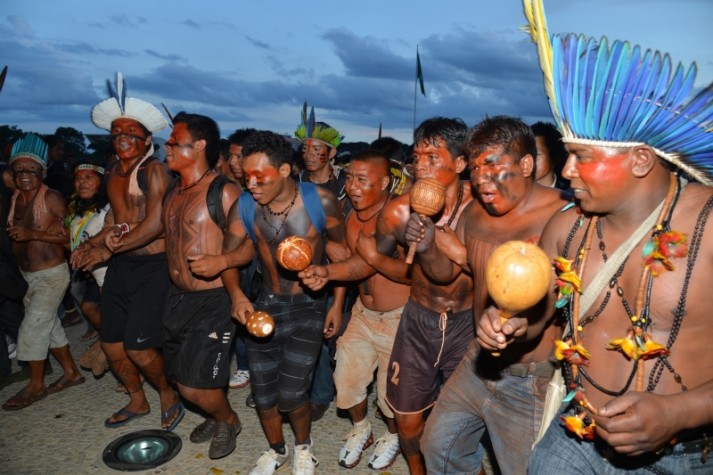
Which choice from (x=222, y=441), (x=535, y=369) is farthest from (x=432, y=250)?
(x=222, y=441)

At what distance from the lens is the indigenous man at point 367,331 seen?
442 centimetres

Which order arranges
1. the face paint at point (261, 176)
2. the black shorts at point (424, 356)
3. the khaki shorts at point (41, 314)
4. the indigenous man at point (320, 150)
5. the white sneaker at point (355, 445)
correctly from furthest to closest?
the indigenous man at point (320, 150)
the khaki shorts at point (41, 314)
the white sneaker at point (355, 445)
the face paint at point (261, 176)
the black shorts at point (424, 356)

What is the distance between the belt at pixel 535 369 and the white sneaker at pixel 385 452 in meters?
1.81

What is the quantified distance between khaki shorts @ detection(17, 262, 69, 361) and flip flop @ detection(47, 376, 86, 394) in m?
0.38

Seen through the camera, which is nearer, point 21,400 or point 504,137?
point 504,137

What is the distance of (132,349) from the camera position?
15.8 ft

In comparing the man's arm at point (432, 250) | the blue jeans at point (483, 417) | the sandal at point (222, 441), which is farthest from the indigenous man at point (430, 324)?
the sandal at point (222, 441)

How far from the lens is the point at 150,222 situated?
498cm

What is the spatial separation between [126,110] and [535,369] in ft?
15.0

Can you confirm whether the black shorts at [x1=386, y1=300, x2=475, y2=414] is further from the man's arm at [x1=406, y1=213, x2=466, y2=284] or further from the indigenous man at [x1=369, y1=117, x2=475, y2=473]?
the man's arm at [x1=406, y1=213, x2=466, y2=284]

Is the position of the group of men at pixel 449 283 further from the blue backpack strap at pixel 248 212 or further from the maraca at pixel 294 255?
→ the maraca at pixel 294 255

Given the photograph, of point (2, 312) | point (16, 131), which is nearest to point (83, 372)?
point (2, 312)

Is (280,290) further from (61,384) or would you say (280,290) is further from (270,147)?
(61,384)

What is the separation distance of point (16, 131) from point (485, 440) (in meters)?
18.4
